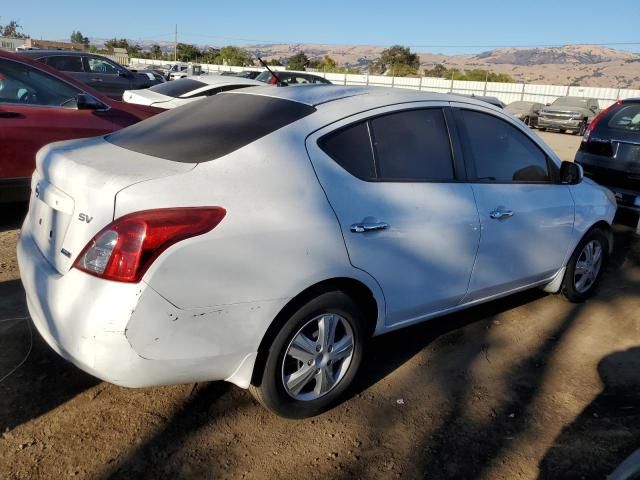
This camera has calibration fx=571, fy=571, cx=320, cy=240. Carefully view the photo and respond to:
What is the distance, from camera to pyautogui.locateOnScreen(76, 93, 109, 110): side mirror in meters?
5.31

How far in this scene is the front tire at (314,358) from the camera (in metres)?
2.65

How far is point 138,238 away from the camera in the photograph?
2227 millimetres

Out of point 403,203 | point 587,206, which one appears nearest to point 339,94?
point 403,203

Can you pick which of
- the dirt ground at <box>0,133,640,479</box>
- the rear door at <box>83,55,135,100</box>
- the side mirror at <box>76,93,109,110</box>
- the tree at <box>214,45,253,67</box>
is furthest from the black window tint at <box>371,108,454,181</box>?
the tree at <box>214,45,253,67</box>

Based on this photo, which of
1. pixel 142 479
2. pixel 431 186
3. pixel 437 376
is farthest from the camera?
pixel 437 376

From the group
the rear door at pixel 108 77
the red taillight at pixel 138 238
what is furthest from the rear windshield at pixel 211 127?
the rear door at pixel 108 77

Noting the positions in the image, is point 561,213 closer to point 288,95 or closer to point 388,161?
point 388,161

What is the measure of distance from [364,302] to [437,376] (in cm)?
80

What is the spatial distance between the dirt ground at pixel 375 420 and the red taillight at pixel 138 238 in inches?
35.4

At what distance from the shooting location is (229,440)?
2719mm

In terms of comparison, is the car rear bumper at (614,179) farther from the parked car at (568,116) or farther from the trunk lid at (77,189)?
the parked car at (568,116)

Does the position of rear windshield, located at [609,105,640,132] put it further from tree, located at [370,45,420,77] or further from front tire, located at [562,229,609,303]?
tree, located at [370,45,420,77]

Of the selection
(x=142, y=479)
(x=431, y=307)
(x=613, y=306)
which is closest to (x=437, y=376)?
(x=431, y=307)

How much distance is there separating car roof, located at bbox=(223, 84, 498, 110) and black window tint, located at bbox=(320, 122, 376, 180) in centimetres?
23
